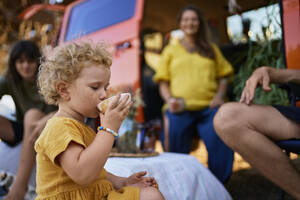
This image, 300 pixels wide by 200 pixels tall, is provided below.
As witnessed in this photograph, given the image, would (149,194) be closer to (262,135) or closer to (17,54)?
(262,135)

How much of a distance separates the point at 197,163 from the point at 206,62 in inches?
35.7

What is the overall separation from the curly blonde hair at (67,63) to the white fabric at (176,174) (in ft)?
1.48

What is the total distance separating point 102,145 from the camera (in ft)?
2.71

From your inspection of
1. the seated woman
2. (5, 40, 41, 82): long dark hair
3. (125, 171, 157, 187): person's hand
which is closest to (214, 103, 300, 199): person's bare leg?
(125, 171, 157, 187): person's hand

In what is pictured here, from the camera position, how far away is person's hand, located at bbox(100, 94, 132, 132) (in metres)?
0.86

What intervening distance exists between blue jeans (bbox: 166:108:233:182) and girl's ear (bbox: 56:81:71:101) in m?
1.25

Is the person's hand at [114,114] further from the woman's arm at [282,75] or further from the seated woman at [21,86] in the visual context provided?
the seated woman at [21,86]

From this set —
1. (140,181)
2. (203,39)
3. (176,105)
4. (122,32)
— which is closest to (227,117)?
(140,181)

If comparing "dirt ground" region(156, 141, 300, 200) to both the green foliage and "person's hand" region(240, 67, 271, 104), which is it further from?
"person's hand" region(240, 67, 271, 104)

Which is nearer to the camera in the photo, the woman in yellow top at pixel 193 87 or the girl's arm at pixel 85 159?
the girl's arm at pixel 85 159

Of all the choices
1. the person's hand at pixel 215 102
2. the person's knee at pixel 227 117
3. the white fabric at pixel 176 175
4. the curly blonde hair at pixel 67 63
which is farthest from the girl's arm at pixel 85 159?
the person's hand at pixel 215 102

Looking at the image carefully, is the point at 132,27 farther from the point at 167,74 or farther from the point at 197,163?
the point at 197,163

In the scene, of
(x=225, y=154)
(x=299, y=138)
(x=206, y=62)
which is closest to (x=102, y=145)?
(x=299, y=138)

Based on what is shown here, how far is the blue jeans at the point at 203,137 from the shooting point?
1.89 meters
